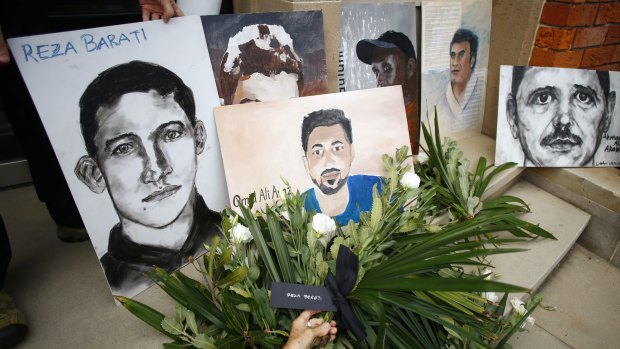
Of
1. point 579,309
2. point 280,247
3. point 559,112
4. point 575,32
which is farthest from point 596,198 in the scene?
point 280,247

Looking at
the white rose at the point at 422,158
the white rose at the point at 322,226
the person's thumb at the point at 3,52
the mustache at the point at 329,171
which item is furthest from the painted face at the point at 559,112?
the person's thumb at the point at 3,52

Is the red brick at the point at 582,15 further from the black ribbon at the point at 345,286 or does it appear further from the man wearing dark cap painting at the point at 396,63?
the black ribbon at the point at 345,286

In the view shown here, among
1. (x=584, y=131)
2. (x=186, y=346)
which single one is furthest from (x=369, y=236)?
(x=584, y=131)

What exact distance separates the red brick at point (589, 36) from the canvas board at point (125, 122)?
5.79 feet

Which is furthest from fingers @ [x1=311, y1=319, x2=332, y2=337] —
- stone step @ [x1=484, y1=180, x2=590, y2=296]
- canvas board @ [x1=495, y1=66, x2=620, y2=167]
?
canvas board @ [x1=495, y1=66, x2=620, y2=167]

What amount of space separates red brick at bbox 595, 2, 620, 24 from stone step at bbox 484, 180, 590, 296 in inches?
34.2

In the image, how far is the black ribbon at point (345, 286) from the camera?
0.87 meters

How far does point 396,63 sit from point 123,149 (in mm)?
1159

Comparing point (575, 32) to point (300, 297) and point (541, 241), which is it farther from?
point (300, 297)

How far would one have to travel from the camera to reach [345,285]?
0.90m

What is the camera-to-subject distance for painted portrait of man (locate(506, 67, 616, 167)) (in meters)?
1.77

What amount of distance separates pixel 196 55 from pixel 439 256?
90 cm

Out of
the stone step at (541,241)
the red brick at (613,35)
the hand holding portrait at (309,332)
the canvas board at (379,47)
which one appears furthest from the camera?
the red brick at (613,35)

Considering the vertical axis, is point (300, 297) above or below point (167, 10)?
below
